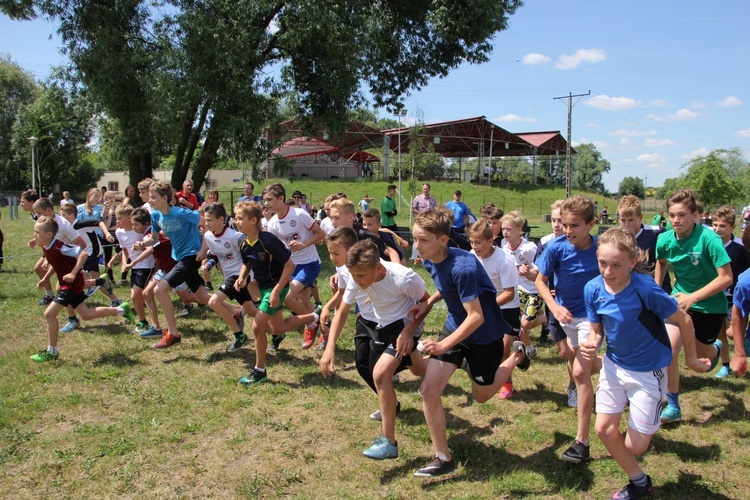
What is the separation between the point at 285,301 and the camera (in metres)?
6.57

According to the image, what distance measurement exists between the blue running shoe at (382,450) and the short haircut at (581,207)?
2205 millimetres

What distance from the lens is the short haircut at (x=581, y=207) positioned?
4.18 metres

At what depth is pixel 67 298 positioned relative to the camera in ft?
21.3

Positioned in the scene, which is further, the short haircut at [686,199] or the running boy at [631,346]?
the short haircut at [686,199]

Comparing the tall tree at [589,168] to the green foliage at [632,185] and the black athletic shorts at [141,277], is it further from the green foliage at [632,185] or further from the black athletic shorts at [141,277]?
the black athletic shorts at [141,277]


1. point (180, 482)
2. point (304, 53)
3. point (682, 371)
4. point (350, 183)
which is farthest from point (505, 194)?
point (180, 482)

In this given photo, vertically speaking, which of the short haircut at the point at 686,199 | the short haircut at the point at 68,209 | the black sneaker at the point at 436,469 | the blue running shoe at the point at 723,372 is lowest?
the black sneaker at the point at 436,469

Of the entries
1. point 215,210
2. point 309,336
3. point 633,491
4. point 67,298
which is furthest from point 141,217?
point 633,491

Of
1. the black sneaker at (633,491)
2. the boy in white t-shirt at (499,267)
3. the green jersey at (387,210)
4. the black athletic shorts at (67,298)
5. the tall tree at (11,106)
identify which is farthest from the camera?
the tall tree at (11,106)

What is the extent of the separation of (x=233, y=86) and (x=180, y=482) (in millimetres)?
13272

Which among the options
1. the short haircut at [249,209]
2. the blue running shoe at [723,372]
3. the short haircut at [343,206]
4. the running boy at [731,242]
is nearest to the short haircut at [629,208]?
the running boy at [731,242]

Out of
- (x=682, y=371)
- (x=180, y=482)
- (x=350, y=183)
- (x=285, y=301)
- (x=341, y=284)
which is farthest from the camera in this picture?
(x=350, y=183)

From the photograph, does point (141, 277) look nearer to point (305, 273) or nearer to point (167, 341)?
point (167, 341)

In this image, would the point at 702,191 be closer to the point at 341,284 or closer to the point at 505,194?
the point at 505,194
